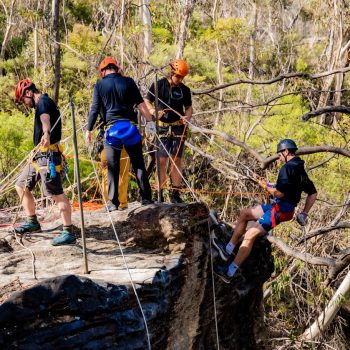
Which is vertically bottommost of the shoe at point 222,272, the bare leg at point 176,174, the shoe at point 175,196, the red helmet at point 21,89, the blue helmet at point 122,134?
the shoe at point 222,272

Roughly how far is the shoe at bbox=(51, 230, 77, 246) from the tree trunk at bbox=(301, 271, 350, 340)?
6.54 meters

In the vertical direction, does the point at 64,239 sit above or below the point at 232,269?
above

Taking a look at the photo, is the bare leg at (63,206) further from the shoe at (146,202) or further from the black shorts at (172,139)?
the black shorts at (172,139)

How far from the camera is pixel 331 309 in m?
11.8

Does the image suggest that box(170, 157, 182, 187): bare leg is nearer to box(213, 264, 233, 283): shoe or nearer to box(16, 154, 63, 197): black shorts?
box(213, 264, 233, 283): shoe

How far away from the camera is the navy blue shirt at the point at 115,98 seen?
6.39 metres

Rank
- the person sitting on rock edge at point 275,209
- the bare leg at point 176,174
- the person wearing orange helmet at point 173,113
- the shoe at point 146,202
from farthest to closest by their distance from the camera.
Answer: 1. the bare leg at point 176,174
2. the person wearing orange helmet at point 173,113
3. the shoe at point 146,202
4. the person sitting on rock edge at point 275,209

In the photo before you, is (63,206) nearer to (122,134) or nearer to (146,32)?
(122,134)

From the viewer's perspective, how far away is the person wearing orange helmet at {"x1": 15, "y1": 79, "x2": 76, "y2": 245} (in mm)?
5824

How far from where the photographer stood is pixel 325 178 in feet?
46.1

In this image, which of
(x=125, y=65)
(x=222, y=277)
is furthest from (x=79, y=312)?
(x=125, y=65)

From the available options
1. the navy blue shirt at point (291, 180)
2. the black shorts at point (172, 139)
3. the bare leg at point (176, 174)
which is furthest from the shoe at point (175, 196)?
the navy blue shirt at point (291, 180)

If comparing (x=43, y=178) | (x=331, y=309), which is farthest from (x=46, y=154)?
(x=331, y=309)

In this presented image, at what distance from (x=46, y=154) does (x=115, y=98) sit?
3.54 ft
